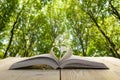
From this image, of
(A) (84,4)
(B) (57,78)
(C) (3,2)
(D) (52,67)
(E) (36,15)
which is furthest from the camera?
(E) (36,15)

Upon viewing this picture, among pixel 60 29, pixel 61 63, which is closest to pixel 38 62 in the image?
pixel 61 63

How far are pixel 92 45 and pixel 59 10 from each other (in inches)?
199

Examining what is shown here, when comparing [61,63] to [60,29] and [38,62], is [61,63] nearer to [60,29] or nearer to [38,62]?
[38,62]

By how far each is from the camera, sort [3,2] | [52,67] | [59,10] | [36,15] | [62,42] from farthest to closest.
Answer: [62,42] → [59,10] → [36,15] → [3,2] → [52,67]

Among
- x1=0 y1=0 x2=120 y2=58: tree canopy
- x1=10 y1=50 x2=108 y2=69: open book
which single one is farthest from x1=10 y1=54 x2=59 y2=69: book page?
x1=0 y1=0 x2=120 y2=58: tree canopy

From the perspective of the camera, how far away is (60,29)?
23.6 meters

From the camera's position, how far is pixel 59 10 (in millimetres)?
23312

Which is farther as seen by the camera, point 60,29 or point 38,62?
point 60,29

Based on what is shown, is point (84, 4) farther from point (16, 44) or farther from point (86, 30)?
point (16, 44)

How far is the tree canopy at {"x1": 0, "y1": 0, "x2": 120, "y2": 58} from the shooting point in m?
17.5

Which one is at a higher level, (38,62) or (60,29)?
(60,29)

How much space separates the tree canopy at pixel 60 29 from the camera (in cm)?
1752

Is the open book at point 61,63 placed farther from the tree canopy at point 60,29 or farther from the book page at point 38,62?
the tree canopy at point 60,29

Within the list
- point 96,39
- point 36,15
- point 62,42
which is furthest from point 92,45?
point 36,15
